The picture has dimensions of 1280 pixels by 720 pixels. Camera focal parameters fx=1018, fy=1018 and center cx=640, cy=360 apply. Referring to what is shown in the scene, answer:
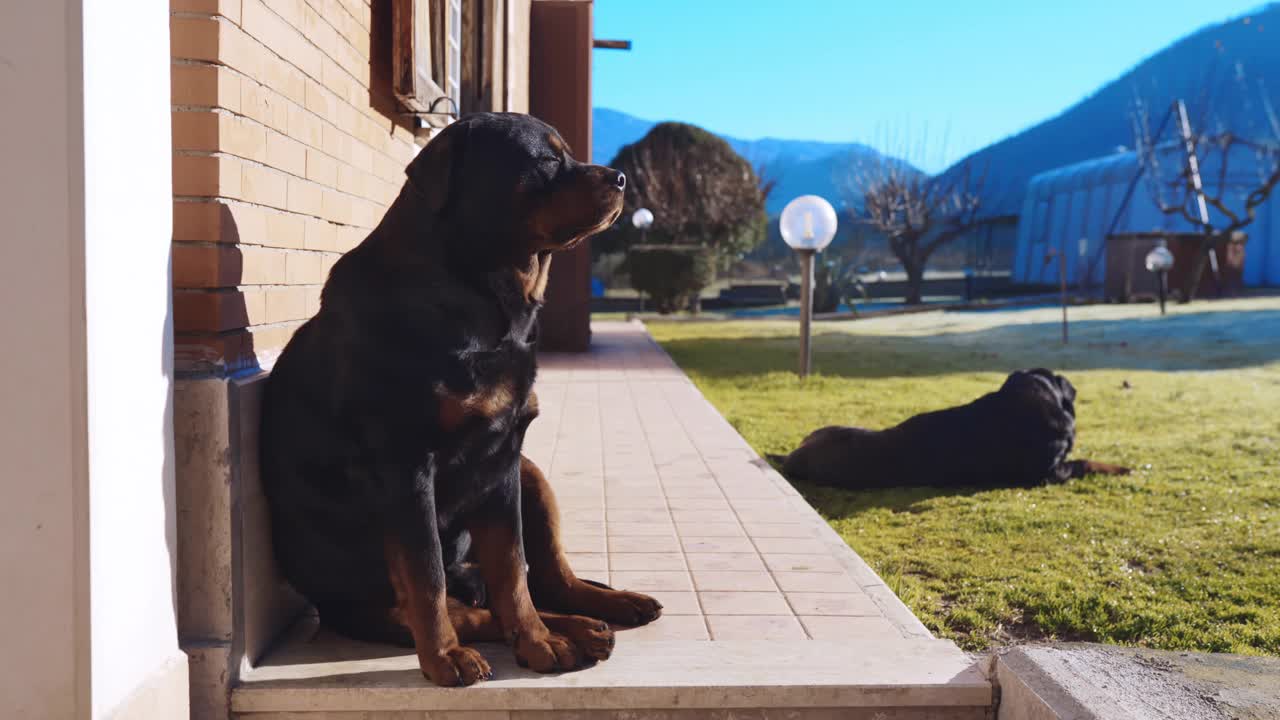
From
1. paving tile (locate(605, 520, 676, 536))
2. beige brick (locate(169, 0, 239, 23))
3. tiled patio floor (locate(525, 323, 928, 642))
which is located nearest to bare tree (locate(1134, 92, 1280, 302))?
tiled patio floor (locate(525, 323, 928, 642))

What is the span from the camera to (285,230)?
8.87 ft

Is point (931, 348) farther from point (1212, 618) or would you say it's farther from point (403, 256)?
point (403, 256)

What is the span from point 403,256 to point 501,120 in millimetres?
386

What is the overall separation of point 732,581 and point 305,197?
179 cm

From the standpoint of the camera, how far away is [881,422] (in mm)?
8125

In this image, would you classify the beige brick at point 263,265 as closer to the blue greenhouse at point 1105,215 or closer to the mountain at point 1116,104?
the blue greenhouse at point 1105,215

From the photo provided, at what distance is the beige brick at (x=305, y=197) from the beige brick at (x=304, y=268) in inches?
4.8

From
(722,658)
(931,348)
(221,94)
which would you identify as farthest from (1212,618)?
(931,348)

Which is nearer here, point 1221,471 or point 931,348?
point 1221,471

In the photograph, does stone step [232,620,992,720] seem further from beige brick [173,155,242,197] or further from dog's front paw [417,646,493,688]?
beige brick [173,155,242,197]

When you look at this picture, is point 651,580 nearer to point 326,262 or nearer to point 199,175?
point 326,262

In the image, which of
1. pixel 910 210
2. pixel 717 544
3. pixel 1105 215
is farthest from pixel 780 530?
pixel 1105 215

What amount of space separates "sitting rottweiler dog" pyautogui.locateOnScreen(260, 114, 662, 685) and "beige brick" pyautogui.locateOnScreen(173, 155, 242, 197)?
0.33 meters

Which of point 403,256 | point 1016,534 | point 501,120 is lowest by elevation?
point 1016,534
